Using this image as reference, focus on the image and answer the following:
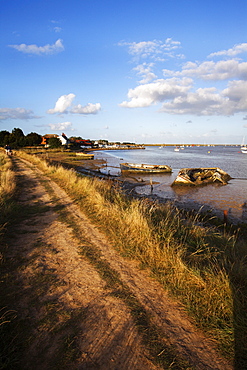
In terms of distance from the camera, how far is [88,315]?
327 cm

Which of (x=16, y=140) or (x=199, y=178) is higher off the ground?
(x=16, y=140)

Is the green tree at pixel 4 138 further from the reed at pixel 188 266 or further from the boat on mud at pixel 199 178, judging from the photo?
the reed at pixel 188 266

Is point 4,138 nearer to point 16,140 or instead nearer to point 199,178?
point 16,140

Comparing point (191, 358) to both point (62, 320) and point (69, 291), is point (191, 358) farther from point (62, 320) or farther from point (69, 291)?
point (69, 291)

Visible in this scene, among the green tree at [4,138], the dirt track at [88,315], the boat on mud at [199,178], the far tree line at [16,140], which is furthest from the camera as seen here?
the green tree at [4,138]

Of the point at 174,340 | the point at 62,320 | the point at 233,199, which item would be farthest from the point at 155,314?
the point at 233,199

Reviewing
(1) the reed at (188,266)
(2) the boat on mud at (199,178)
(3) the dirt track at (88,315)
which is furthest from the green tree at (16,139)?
(3) the dirt track at (88,315)

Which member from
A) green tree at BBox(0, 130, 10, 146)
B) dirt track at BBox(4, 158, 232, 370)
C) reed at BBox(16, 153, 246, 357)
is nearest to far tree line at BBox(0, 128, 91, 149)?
green tree at BBox(0, 130, 10, 146)

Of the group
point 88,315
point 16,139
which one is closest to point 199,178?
point 88,315

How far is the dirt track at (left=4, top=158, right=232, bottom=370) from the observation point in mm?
2588

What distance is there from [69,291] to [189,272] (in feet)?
8.46

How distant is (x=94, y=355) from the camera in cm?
262

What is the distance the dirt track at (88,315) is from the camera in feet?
8.49

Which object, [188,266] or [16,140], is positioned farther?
[16,140]
